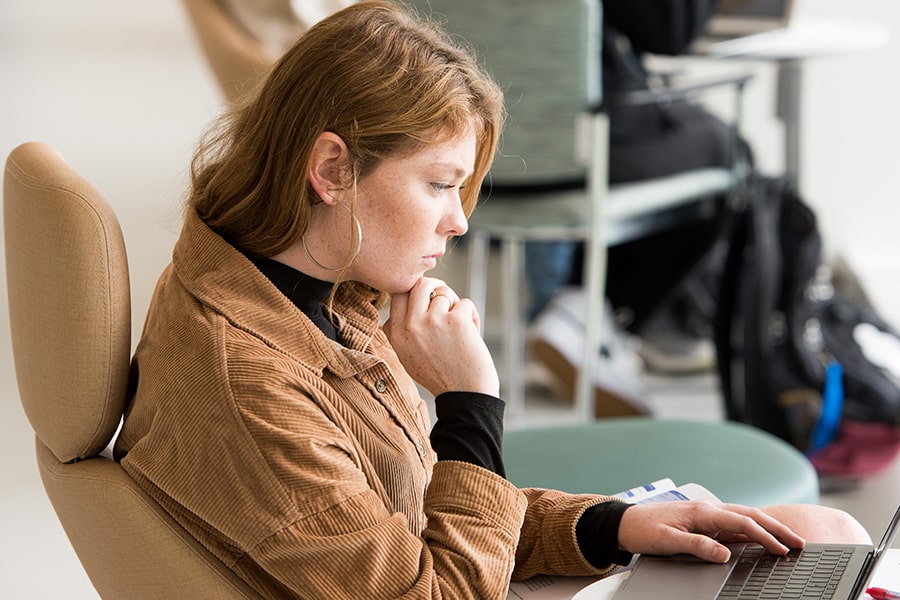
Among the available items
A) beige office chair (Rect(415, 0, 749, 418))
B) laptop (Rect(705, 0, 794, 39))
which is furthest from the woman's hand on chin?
laptop (Rect(705, 0, 794, 39))

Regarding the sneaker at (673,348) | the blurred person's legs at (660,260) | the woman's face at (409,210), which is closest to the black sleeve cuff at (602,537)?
the woman's face at (409,210)

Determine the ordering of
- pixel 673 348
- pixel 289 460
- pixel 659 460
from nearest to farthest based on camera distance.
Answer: pixel 289 460, pixel 659 460, pixel 673 348

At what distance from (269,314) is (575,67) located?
1.38 meters

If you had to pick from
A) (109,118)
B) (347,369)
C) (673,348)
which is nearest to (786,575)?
(347,369)

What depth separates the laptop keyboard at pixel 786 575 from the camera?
2.96 feet

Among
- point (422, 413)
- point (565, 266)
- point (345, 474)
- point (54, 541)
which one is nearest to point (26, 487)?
point (54, 541)

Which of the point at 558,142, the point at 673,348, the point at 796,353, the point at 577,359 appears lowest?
the point at 673,348

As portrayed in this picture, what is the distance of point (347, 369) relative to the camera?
980 mm

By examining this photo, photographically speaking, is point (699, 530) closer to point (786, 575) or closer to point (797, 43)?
point (786, 575)

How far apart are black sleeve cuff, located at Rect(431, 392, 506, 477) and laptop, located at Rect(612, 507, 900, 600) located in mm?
150

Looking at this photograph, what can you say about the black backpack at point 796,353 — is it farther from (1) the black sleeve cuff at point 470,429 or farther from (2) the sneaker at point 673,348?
(1) the black sleeve cuff at point 470,429

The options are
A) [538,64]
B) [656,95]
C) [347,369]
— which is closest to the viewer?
[347,369]

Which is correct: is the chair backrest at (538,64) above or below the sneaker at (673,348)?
above

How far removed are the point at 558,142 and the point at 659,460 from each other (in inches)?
34.7
